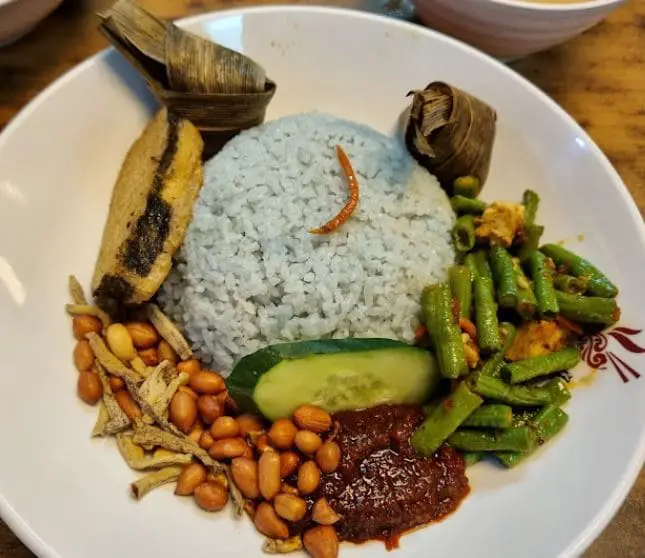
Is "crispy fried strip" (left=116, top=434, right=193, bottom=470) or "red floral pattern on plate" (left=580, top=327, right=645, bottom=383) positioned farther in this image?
"red floral pattern on plate" (left=580, top=327, right=645, bottom=383)

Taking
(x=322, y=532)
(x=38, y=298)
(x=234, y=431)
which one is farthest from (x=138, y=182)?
(x=322, y=532)

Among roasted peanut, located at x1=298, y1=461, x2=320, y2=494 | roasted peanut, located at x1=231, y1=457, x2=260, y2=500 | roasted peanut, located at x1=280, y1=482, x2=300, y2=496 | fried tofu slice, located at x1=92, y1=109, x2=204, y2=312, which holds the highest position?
fried tofu slice, located at x1=92, y1=109, x2=204, y2=312

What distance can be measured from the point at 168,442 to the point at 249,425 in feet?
0.89

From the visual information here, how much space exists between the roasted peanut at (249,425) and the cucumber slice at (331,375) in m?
0.04

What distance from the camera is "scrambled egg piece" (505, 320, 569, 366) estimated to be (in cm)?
255

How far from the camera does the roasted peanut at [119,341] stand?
2.47 m

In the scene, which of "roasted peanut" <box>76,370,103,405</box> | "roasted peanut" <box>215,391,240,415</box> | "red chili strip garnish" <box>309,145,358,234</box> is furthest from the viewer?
"red chili strip garnish" <box>309,145,358,234</box>

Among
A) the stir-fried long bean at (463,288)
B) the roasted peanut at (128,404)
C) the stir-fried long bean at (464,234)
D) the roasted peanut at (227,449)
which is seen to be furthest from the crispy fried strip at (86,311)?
the stir-fried long bean at (464,234)

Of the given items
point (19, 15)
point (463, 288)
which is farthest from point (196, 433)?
point (19, 15)

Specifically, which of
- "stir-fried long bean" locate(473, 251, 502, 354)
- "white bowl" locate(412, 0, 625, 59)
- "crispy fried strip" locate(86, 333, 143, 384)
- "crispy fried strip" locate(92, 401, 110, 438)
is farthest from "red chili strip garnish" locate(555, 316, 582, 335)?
"crispy fried strip" locate(92, 401, 110, 438)

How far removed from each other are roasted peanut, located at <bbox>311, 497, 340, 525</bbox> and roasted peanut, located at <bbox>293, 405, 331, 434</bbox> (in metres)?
0.23

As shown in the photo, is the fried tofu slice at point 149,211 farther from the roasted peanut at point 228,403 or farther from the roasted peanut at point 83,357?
the roasted peanut at point 228,403

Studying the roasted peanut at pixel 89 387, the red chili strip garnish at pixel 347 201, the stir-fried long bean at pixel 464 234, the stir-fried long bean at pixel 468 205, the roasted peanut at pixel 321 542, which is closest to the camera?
the roasted peanut at pixel 321 542

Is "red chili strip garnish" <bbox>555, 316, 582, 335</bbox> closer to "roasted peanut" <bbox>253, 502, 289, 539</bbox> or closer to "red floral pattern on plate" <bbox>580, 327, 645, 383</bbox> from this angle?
"red floral pattern on plate" <bbox>580, 327, 645, 383</bbox>
